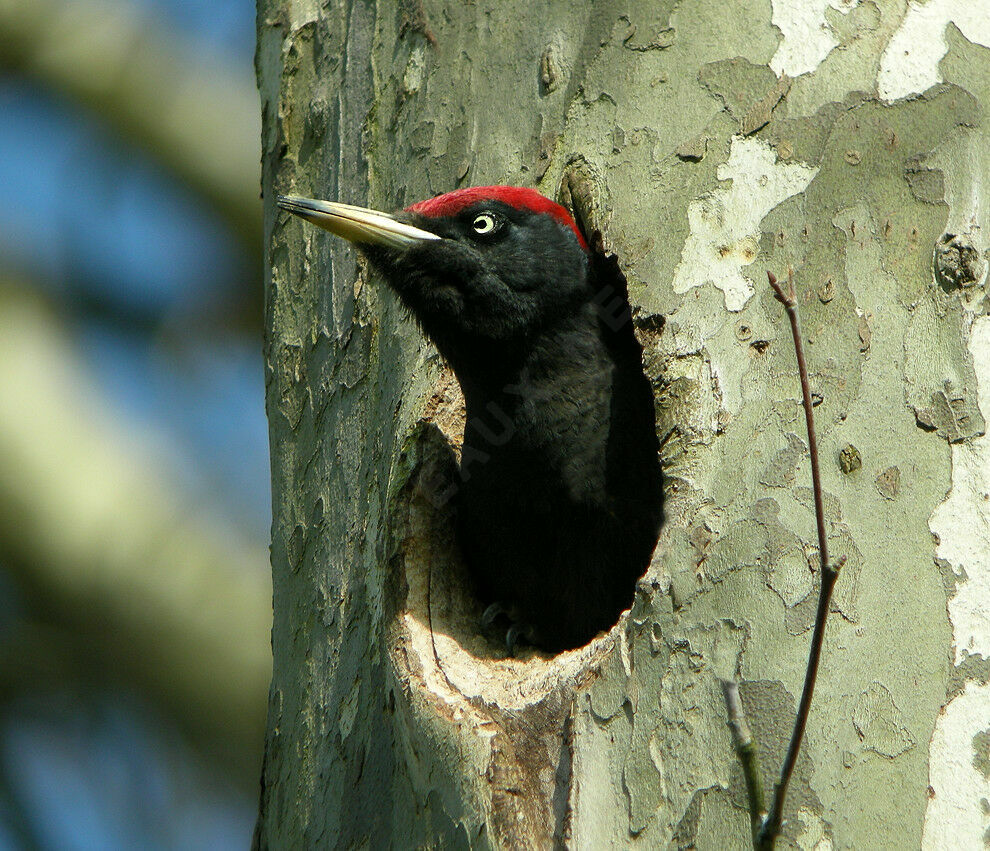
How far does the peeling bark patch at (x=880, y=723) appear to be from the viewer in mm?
2072

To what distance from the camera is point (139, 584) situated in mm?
6676

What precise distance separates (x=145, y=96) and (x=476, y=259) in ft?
14.9

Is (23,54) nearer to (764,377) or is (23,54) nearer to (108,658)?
(108,658)

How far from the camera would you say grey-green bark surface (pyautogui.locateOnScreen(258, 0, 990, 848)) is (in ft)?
7.09

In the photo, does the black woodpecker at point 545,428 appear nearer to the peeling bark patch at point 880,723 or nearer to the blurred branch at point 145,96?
the peeling bark patch at point 880,723

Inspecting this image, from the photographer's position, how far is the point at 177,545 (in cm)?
693

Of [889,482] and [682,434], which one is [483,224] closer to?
[682,434]

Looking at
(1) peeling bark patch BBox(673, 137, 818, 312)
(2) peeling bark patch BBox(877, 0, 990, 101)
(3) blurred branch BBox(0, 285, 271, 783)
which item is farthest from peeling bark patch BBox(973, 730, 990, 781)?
(3) blurred branch BBox(0, 285, 271, 783)

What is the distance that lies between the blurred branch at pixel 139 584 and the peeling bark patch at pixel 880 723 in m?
4.97

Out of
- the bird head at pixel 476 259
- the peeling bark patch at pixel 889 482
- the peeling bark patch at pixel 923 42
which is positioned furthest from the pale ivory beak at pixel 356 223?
the peeling bark patch at pixel 889 482

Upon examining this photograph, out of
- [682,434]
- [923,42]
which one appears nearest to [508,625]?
[682,434]

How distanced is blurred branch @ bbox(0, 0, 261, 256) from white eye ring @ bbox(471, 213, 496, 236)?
168 inches

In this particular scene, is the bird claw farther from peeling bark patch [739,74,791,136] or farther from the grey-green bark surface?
peeling bark patch [739,74,791,136]

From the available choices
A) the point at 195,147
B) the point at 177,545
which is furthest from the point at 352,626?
the point at 195,147
